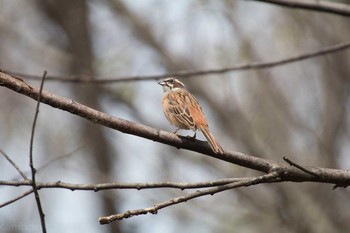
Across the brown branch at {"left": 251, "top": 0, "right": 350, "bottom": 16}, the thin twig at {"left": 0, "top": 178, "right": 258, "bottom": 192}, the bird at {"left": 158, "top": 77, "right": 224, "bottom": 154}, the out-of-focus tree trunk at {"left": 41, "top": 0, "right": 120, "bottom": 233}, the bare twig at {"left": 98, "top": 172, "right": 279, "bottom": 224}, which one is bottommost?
the bare twig at {"left": 98, "top": 172, "right": 279, "bottom": 224}

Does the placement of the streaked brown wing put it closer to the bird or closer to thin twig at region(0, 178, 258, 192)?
the bird

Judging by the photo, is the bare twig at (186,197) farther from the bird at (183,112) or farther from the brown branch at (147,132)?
the bird at (183,112)

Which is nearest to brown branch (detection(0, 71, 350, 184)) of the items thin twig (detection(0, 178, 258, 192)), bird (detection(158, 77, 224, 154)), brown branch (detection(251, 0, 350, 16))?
thin twig (detection(0, 178, 258, 192))

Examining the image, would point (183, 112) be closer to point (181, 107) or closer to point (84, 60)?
point (181, 107)

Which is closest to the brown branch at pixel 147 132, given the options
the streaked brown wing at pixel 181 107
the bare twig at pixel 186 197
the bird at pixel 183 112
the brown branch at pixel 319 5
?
the bare twig at pixel 186 197

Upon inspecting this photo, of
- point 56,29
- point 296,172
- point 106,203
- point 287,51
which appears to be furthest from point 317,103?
point 296,172

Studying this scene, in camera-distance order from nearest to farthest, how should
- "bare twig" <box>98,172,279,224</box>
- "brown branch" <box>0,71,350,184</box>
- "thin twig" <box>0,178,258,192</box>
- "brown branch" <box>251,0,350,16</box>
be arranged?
"bare twig" <box>98,172,279,224</box> → "thin twig" <box>0,178,258,192</box> → "brown branch" <box>0,71,350,184</box> → "brown branch" <box>251,0,350,16</box>

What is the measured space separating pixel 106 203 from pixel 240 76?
417 centimetres

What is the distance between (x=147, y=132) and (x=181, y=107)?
2419mm

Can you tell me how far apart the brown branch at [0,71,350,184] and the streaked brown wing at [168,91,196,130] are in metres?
1.85

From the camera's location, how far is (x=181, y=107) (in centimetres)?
644

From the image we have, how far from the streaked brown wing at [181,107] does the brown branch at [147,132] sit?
1.85 m

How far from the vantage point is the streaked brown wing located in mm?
6176

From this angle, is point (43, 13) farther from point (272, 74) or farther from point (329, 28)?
point (329, 28)
